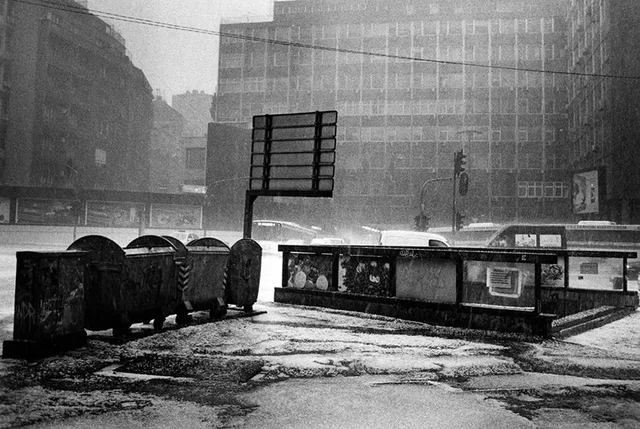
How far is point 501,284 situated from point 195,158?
7565 cm

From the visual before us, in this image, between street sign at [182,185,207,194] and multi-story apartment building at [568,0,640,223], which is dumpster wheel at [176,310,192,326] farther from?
street sign at [182,185,207,194]

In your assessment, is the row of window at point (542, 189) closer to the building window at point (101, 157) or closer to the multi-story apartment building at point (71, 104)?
the multi-story apartment building at point (71, 104)

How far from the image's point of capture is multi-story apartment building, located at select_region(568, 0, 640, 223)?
41562 millimetres

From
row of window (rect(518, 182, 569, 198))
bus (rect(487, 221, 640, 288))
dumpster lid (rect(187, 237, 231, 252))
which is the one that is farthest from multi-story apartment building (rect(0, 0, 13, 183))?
row of window (rect(518, 182, 569, 198))

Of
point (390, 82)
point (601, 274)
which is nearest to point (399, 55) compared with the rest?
point (390, 82)

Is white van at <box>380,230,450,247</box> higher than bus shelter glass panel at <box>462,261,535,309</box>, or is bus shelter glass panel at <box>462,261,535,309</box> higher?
white van at <box>380,230,450,247</box>

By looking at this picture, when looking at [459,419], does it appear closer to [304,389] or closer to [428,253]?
[304,389]

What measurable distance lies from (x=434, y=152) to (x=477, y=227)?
30071mm

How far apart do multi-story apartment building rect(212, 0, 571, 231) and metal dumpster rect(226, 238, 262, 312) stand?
5096cm

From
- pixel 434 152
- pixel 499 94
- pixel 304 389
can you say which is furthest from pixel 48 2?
pixel 304 389

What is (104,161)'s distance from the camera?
238 ft

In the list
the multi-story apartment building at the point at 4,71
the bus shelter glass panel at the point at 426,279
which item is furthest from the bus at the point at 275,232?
the bus shelter glass panel at the point at 426,279

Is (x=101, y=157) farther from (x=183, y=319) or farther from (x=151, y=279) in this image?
(x=151, y=279)

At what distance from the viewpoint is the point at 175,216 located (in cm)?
5300
